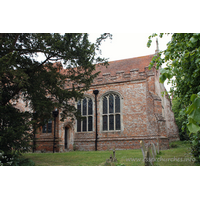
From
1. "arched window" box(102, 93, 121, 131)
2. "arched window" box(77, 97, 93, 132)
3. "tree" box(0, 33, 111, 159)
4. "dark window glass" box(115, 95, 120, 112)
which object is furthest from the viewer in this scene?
"arched window" box(77, 97, 93, 132)

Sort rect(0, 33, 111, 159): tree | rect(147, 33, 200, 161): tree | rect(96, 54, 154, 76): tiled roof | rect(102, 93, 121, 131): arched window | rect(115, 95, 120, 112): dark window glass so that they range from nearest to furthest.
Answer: rect(147, 33, 200, 161): tree < rect(0, 33, 111, 159): tree < rect(102, 93, 121, 131): arched window < rect(115, 95, 120, 112): dark window glass < rect(96, 54, 154, 76): tiled roof

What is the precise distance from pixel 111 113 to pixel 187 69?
37.9 feet

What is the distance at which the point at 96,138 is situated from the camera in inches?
587

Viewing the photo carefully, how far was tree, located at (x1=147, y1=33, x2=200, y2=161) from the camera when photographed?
3.77 ft

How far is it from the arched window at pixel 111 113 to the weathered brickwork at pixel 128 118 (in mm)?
292

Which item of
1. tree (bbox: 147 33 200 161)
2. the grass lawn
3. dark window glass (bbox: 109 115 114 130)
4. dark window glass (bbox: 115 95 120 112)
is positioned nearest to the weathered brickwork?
dark window glass (bbox: 115 95 120 112)

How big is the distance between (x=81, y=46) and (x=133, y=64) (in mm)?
10039

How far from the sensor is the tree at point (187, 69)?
1.15 m

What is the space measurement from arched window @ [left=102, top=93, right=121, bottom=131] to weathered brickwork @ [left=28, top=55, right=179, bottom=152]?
11.5 inches

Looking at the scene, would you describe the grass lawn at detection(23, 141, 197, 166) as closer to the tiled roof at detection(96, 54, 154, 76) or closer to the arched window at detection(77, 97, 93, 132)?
the arched window at detection(77, 97, 93, 132)

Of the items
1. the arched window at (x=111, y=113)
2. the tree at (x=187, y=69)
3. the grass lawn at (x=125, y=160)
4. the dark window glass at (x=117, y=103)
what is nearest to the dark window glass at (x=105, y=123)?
the arched window at (x=111, y=113)

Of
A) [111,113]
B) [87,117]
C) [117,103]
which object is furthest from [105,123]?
[117,103]

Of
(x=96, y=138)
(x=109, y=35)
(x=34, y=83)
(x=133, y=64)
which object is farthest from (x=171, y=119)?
(x=34, y=83)

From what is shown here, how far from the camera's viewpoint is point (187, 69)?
3.85 metres
